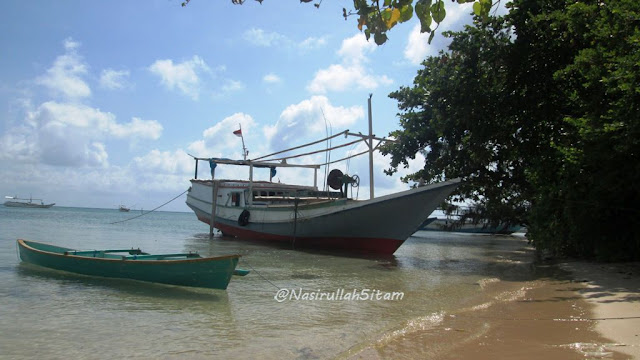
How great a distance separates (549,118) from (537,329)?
1129 centimetres

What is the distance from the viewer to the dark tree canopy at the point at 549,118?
33.0 ft

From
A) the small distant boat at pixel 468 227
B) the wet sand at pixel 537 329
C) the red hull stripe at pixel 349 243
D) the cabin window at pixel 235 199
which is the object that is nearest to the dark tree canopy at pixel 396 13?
the wet sand at pixel 537 329

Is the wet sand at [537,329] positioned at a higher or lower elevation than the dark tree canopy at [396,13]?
lower

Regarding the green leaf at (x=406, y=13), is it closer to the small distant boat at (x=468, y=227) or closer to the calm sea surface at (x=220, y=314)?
the calm sea surface at (x=220, y=314)

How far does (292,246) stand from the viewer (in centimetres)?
2152

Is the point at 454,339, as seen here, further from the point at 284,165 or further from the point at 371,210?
the point at 284,165

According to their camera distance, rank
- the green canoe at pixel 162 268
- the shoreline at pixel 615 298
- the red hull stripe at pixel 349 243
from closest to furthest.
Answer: the shoreline at pixel 615 298
the green canoe at pixel 162 268
the red hull stripe at pixel 349 243

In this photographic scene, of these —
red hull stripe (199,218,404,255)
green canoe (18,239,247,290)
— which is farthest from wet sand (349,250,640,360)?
red hull stripe (199,218,404,255)

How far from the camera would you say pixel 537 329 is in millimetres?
5781

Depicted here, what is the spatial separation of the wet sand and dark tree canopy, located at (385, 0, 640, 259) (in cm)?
307

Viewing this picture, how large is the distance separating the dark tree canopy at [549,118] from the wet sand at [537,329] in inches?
121

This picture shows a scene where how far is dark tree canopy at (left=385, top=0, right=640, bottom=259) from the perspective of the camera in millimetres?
10070

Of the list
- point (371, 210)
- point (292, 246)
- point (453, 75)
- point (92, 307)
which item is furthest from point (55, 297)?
point (453, 75)
